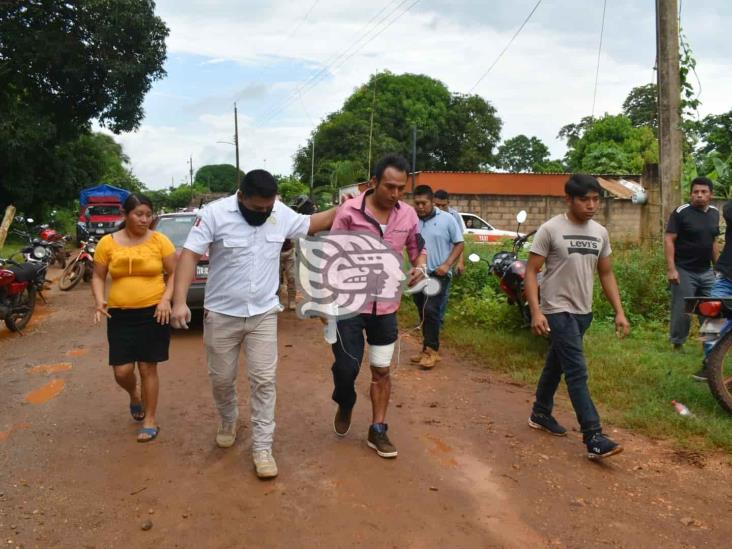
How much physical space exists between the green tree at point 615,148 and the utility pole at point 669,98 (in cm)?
2443

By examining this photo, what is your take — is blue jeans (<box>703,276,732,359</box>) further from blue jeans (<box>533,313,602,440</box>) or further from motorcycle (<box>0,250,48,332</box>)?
motorcycle (<box>0,250,48,332</box>)

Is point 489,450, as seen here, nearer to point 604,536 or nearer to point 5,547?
point 604,536

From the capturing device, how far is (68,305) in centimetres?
1060

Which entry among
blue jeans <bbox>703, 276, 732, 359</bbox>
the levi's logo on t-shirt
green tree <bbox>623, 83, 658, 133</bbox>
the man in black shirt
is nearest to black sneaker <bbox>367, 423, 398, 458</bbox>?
the levi's logo on t-shirt

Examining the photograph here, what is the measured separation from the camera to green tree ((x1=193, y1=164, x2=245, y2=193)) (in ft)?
300

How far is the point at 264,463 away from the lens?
366cm

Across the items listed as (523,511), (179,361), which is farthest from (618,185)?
(523,511)

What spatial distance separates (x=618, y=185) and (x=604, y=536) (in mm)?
22672

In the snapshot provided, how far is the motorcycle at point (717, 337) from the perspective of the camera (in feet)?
15.0

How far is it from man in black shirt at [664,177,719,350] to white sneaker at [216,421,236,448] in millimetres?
4171

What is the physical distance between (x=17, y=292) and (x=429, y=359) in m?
5.44

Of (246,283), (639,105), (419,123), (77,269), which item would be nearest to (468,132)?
(419,123)

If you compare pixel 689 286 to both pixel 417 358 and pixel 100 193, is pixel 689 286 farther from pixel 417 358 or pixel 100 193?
pixel 100 193

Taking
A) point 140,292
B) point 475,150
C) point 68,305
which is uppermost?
point 475,150
